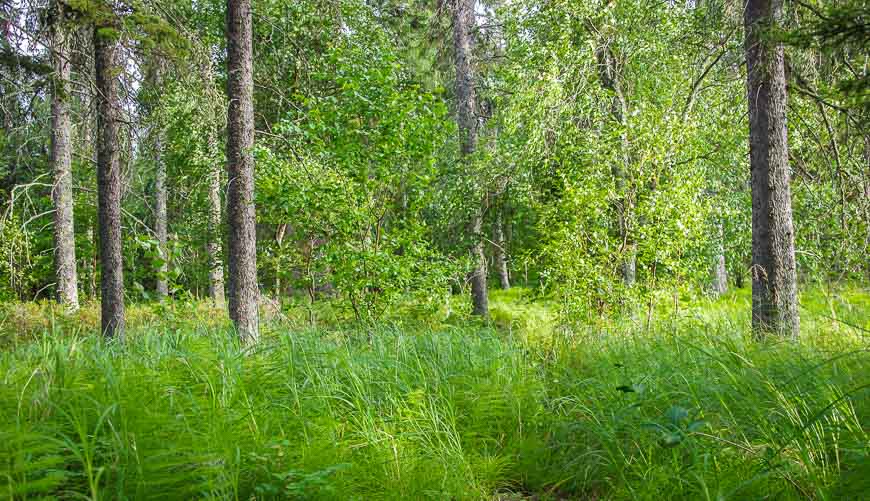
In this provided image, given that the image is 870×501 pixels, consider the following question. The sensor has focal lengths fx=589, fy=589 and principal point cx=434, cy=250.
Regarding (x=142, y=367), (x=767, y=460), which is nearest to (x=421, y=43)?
(x=142, y=367)

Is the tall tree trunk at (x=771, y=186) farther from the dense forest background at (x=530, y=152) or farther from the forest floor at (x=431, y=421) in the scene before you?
the forest floor at (x=431, y=421)

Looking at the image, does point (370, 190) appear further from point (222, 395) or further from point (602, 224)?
point (222, 395)

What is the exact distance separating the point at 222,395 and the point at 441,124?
5.72 metres

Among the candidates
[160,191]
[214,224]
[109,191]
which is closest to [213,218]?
[214,224]

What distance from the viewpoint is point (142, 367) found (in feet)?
11.4

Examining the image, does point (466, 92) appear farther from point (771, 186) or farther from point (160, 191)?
point (160, 191)

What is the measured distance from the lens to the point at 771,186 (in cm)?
585

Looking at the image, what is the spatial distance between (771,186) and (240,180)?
5631 mm

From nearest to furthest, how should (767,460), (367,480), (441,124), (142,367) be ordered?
(767,460), (367,480), (142,367), (441,124)

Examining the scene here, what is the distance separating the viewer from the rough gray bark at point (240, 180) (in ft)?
22.0

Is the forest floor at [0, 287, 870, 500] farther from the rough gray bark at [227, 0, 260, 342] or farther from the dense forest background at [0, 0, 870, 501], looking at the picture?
the rough gray bark at [227, 0, 260, 342]

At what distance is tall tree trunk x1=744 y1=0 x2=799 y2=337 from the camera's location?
5.85 m

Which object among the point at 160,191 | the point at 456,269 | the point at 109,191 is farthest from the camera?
the point at 160,191

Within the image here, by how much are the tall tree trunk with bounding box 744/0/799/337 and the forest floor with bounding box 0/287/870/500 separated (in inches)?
33.3
